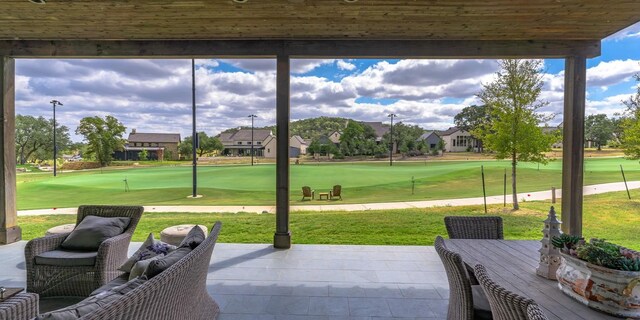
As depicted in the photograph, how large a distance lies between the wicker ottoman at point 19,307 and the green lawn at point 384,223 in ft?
9.68

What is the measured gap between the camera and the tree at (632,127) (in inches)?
192

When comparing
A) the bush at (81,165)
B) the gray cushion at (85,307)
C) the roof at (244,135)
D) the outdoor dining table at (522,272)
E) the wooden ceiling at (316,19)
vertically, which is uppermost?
the wooden ceiling at (316,19)

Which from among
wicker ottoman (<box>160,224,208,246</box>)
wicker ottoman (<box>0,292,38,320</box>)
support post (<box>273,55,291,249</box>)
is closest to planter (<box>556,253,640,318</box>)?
wicker ottoman (<box>0,292,38,320</box>)

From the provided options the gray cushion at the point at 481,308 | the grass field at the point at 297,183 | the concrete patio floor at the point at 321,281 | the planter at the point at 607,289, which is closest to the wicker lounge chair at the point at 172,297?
the concrete patio floor at the point at 321,281

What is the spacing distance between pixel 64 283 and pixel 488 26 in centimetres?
523

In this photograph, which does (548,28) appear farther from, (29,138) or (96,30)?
(29,138)

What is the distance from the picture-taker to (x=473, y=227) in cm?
267

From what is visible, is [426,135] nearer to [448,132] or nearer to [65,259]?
[448,132]

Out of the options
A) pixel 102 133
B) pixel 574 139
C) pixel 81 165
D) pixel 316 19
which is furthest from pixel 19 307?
pixel 81 165

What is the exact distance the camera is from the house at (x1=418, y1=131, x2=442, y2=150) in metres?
7.05

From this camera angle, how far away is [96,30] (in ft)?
12.4

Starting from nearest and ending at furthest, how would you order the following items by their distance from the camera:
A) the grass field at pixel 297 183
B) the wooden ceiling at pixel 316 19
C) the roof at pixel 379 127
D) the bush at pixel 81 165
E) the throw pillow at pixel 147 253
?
1. the throw pillow at pixel 147 253
2. the wooden ceiling at pixel 316 19
3. the roof at pixel 379 127
4. the grass field at pixel 297 183
5. the bush at pixel 81 165

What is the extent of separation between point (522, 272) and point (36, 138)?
1063 centimetres

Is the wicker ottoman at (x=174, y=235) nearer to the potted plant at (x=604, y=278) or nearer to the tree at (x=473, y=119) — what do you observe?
the potted plant at (x=604, y=278)
